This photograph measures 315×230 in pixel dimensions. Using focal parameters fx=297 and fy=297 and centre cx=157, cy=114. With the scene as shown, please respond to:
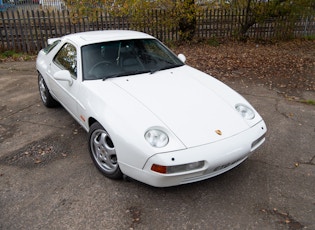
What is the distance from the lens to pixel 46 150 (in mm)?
3805

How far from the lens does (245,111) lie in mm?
3234

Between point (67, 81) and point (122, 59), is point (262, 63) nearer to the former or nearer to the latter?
point (122, 59)

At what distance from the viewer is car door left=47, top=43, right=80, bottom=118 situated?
12.0ft

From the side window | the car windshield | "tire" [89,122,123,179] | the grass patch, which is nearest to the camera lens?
"tire" [89,122,123,179]

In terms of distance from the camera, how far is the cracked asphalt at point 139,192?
8.64 feet

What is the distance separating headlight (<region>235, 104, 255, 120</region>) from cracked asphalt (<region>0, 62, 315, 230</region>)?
643 millimetres

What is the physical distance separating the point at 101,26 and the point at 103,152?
756 centimetres

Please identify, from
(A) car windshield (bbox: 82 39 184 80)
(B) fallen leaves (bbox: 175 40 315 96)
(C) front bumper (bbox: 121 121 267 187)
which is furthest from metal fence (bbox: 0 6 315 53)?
(C) front bumper (bbox: 121 121 267 187)

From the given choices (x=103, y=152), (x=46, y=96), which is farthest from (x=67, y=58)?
(x=103, y=152)

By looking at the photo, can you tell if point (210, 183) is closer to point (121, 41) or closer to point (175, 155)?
point (175, 155)

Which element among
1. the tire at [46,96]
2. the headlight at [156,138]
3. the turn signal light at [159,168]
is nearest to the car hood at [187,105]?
the headlight at [156,138]

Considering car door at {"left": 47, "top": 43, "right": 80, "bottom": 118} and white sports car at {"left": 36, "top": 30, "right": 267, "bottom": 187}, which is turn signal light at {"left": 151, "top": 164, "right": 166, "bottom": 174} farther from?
car door at {"left": 47, "top": 43, "right": 80, "bottom": 118}

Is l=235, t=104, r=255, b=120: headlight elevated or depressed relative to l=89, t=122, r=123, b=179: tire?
elevated

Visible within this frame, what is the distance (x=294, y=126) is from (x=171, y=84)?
2.19 m
